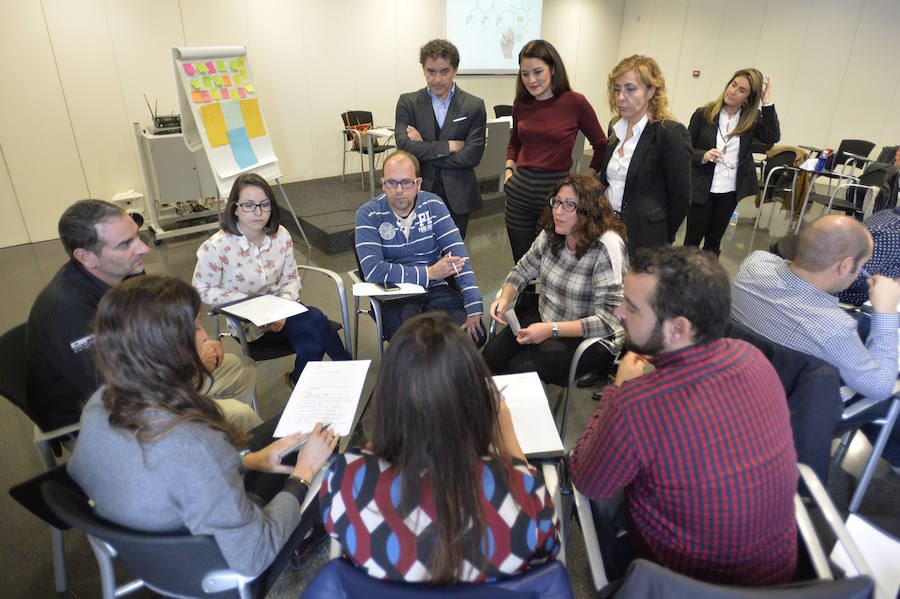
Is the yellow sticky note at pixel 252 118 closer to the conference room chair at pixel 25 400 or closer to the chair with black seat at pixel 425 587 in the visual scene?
the conference room chair at pixel 25 400

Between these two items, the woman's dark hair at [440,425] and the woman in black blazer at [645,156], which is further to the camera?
the woman in black blazer at [645,156]

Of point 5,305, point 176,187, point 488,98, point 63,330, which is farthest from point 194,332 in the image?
point 488,98

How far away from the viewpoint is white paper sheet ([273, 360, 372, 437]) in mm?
1342

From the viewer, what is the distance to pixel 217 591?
1.03 m

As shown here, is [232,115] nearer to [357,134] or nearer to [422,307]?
[357,134]

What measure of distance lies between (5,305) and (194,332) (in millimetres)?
3313

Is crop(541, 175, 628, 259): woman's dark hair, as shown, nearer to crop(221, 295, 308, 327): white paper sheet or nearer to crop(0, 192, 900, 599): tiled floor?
crop(0, 192, 900, 599): tiled floor

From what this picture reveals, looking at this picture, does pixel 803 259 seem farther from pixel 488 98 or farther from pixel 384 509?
pixel 488 98

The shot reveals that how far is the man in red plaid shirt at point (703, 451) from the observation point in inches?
37.0

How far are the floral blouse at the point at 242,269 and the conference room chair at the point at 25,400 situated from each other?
0.65m

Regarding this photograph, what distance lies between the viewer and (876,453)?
5.70 ft

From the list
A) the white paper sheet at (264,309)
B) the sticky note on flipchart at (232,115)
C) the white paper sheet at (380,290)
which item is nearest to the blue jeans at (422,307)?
the white paper sheet at (380,290)

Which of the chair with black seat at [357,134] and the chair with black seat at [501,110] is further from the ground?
the chair with black seat at [501,110]

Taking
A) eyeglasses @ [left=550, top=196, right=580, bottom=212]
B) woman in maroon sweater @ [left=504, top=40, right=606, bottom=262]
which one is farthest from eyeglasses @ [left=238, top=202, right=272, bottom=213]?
woman in maroon sweater @ [left=504, top=40, right=606, bottom=262]
